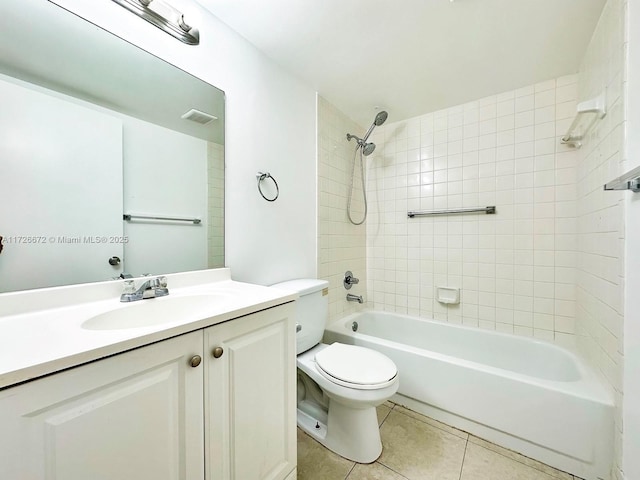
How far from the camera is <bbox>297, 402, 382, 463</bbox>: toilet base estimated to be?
1.24 m

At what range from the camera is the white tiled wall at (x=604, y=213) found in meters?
1.04

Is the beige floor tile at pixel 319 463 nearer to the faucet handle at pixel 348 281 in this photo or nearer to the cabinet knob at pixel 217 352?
the cabinet knob at pixel 217 352

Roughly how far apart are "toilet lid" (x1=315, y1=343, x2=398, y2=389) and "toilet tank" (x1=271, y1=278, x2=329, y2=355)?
0.43 ft

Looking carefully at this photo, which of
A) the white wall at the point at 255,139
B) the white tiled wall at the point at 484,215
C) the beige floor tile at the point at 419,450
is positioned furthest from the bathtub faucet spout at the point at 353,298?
the beige floor tile at the point at 419,450

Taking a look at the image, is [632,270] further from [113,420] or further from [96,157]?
[96,157]

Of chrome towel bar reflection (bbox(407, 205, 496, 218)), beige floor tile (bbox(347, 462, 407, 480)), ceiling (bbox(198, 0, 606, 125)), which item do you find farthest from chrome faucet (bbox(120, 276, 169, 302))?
chrome towel bar reflection (bbox(407, 205, 496, 218))

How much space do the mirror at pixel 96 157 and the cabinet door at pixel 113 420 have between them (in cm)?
53

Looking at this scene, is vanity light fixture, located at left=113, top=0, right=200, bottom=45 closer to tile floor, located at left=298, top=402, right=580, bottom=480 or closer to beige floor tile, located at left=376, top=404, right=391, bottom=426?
tile floor, located at left=298, top=402, right=580, bottom=480

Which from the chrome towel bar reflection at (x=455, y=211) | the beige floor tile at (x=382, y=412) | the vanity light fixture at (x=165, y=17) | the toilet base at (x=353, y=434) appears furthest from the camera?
the chrome towel bar reflection at (x=455, y=211)

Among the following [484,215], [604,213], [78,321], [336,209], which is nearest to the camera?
[78,321]

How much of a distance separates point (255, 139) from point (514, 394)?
190cm

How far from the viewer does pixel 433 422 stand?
1493 mm

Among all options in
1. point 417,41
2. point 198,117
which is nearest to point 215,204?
point 198,117

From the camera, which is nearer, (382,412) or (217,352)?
(217,352)
